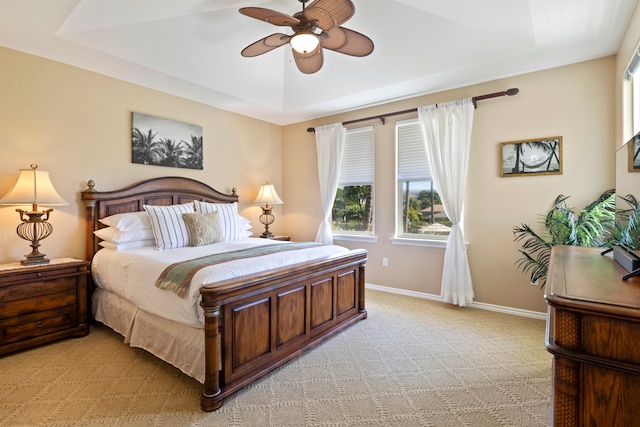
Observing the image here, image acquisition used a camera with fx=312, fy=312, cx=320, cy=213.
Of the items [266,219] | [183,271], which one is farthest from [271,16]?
[266,219]

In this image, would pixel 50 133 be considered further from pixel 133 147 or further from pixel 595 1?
pixel 595 1

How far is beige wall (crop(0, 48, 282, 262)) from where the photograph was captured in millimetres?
2873

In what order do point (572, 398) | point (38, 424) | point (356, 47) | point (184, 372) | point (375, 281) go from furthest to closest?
point (375, 281) → point (356, 47) → point (184, 372) → point (38, 424) → point (572, 398)

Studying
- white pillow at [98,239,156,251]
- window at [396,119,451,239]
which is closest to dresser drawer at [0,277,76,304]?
white pillow at [98,239,156,251]

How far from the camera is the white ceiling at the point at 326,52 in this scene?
98.5 inches

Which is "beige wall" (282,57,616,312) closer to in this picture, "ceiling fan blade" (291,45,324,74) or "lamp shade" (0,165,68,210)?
"ceiling fan blade" (291,45,324,74)

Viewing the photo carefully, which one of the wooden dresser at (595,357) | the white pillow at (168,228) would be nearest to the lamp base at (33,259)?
the white pillow at (168,228)

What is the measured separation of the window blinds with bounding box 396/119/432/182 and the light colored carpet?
2019 millimetres

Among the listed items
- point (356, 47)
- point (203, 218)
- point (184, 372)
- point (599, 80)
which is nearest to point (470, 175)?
point (599, 80)

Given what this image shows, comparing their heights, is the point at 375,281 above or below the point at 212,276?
below

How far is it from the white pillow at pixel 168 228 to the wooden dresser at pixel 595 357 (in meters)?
3.07

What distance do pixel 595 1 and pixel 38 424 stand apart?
4.58 meters

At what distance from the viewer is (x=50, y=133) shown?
308cm

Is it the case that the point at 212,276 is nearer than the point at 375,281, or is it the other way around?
the point at 212,276
